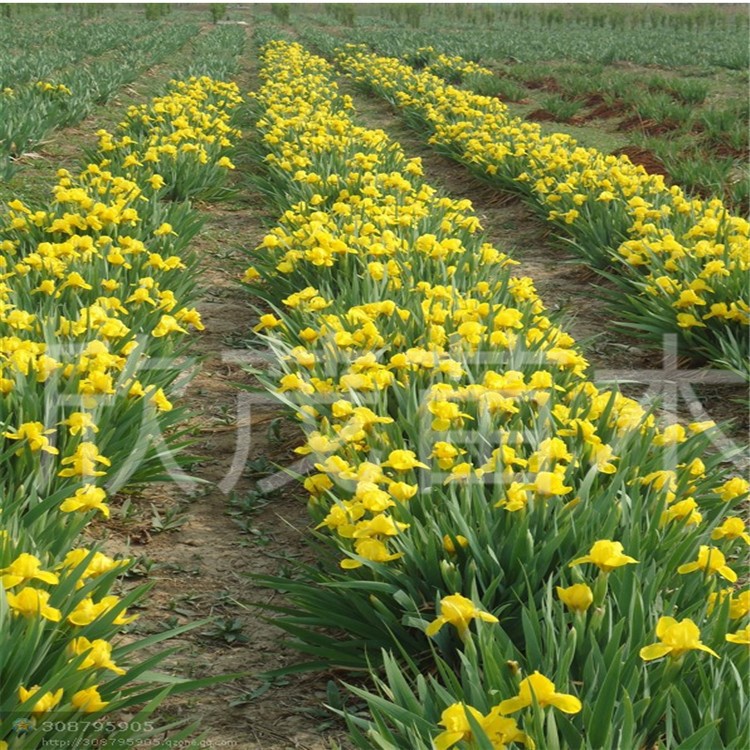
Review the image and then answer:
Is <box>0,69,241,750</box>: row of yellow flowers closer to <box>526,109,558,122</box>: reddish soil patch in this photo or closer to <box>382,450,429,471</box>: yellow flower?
<box>382,450,429,471</box>: yellow flower

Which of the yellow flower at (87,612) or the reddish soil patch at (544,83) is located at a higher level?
the reddish soil patch at (544,83)

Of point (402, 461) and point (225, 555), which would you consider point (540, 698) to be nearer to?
point (402, 461)

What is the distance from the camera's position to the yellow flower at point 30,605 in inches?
63.2

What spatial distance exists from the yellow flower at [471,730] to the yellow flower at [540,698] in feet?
0.08

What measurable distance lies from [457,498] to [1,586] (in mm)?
1132

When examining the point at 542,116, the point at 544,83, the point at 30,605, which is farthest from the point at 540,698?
the point at 544,83

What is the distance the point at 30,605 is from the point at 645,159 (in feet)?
25.7

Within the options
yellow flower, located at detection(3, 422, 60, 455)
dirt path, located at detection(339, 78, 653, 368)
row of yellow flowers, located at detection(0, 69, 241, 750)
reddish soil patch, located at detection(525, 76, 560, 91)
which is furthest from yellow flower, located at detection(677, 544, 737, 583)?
reddish soil patch, located at detection(525, 76, 560, 91)

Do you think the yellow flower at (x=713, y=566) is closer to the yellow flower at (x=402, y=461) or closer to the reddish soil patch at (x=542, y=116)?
the yellow flower at (x=402, y=461)

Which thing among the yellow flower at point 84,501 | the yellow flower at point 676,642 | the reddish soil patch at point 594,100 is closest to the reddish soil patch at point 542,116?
the reddish soil patch at point 594,100

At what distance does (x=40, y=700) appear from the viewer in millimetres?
1506

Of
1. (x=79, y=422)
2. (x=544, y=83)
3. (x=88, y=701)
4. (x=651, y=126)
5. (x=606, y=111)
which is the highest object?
(x=544, y=83)

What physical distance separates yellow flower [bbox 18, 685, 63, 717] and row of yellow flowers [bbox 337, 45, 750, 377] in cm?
Answer: 312

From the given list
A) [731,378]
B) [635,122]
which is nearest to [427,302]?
[731,378]
